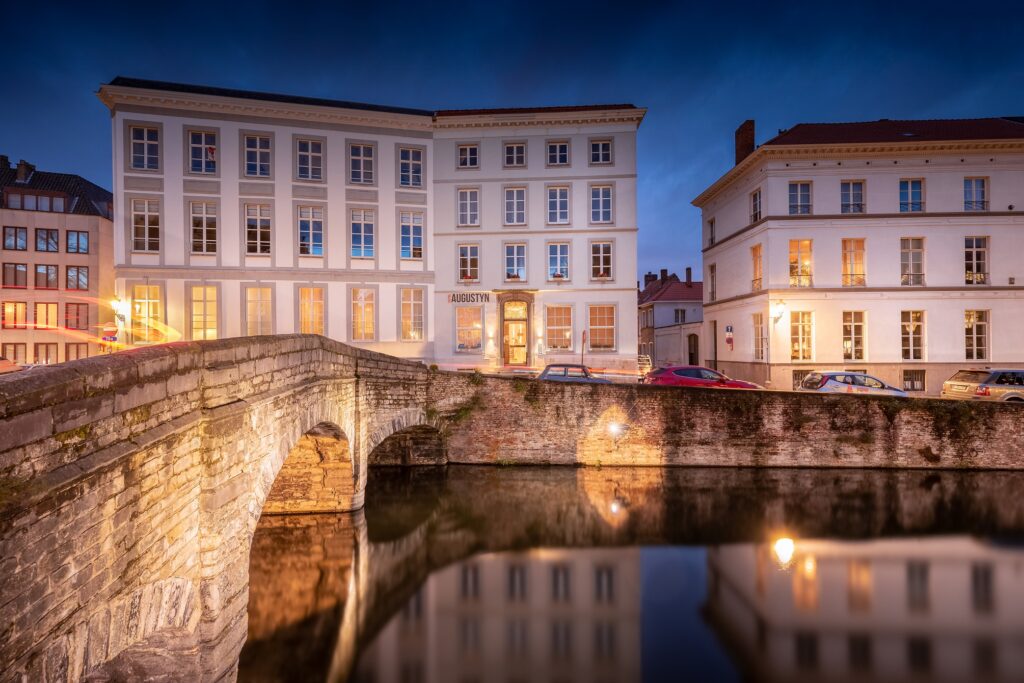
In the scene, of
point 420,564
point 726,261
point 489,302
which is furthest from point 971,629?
point 726,261

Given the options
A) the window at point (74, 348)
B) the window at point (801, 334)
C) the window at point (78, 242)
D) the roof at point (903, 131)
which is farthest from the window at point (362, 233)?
the window at point (78, 242)

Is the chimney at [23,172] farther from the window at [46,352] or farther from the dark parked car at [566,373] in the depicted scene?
the dark parked car at [566,373]

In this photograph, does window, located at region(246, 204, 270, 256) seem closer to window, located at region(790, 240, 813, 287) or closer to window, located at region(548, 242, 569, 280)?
window, located at region(548, 242, 569, 280)

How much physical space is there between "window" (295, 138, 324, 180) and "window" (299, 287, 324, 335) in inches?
192

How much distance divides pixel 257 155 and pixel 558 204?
42.6ft

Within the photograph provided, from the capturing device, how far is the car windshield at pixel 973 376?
61.1 feet

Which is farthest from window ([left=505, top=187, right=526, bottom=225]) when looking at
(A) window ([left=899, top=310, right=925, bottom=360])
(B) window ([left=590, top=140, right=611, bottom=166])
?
(A) window ([left=899, top=310, right=925, bottom=360])

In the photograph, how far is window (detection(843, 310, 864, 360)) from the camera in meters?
23.7

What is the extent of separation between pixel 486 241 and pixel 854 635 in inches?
757

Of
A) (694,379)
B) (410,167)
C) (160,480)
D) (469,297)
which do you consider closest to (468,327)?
(469,297)

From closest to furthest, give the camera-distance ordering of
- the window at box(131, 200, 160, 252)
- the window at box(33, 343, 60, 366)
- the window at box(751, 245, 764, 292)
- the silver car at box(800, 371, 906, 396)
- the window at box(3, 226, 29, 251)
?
the silver car at box(800, 371, 906, 396) < the window at box(131, 200, 160, 252) < the window at box(751, 245, 764, 292) < the window at box(33, 343, 60, 366) < the window at box(3, 226, 29, 251)

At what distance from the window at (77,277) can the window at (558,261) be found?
2865 centimetres

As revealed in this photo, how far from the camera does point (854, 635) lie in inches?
363

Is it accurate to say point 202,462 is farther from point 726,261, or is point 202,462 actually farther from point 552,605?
point 726,261
